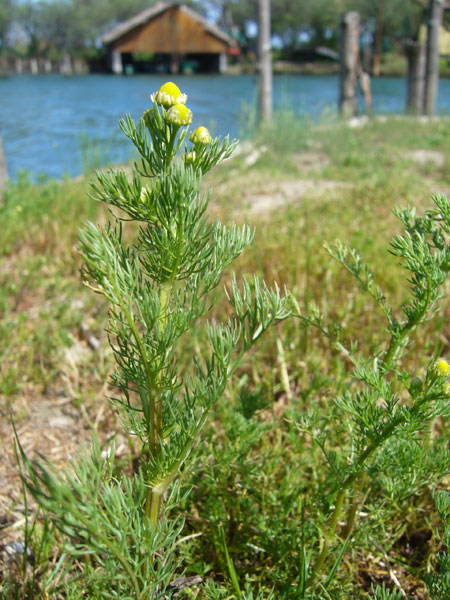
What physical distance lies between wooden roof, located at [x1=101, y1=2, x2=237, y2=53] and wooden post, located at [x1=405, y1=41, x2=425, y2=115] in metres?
8.41

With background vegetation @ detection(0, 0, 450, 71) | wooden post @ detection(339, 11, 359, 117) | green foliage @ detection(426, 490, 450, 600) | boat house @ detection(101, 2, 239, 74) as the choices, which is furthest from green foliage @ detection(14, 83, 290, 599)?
background vegetation @ detection(0, 0, 450, 71)

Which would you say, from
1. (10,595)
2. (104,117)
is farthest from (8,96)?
(10,595)

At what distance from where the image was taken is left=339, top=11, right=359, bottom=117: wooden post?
26.1ft

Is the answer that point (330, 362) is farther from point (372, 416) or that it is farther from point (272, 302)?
point (272, 302)

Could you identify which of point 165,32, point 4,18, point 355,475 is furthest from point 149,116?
point 4,18

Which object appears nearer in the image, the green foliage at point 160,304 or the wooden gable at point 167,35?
the green foliage at point 160,304

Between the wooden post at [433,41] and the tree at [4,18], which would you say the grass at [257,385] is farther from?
the tree at [4,18]

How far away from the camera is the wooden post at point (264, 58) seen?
666cm

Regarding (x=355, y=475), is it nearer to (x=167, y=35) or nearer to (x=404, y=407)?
(x=404, y=407)

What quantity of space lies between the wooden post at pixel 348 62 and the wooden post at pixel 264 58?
5.01 ft

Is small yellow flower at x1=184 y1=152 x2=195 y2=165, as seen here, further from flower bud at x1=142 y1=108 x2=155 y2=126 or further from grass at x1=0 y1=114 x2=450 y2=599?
grass at x1=0 y1=114 x2=450 y2=599

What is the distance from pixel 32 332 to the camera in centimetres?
207

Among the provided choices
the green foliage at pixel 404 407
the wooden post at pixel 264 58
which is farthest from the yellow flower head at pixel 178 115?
the wooden post at pixel 264 58

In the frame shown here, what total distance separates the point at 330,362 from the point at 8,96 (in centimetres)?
1206
